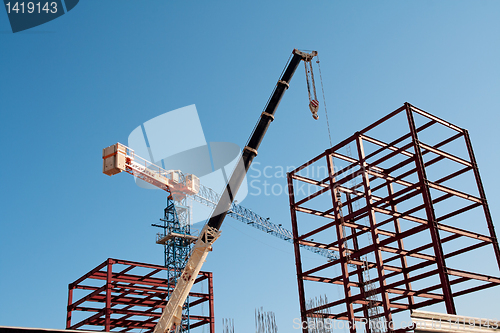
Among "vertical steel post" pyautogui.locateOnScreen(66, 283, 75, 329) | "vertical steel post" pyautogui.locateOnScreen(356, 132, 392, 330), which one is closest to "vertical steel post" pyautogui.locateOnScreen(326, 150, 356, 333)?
"vertical steel post" pyautogui.locateOnScreen(356, 132, 392, 330)

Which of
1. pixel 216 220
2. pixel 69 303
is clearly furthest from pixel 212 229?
pixel 69 303

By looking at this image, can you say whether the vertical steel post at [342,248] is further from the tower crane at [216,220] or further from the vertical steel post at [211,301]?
the vertical steel post at [211,301]

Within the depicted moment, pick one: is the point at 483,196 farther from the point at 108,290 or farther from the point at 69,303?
the point at 69,303

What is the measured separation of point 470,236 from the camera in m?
28.7

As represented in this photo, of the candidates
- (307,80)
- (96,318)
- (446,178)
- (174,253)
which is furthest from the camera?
(174,253)

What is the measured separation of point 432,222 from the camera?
26406mm

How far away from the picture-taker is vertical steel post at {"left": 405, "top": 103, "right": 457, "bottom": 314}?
24.7 m

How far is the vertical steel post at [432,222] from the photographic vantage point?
81.0 feet

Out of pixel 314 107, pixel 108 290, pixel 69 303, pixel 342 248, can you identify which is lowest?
pixel 342 248

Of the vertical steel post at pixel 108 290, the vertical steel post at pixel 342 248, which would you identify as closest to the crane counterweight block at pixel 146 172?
the vertical steel post at pixel 108 290

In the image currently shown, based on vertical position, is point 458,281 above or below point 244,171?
below

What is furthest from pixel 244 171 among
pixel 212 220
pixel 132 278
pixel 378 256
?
pixel 132 278

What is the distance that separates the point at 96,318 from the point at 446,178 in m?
32.2

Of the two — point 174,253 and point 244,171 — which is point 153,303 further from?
point 244,171
